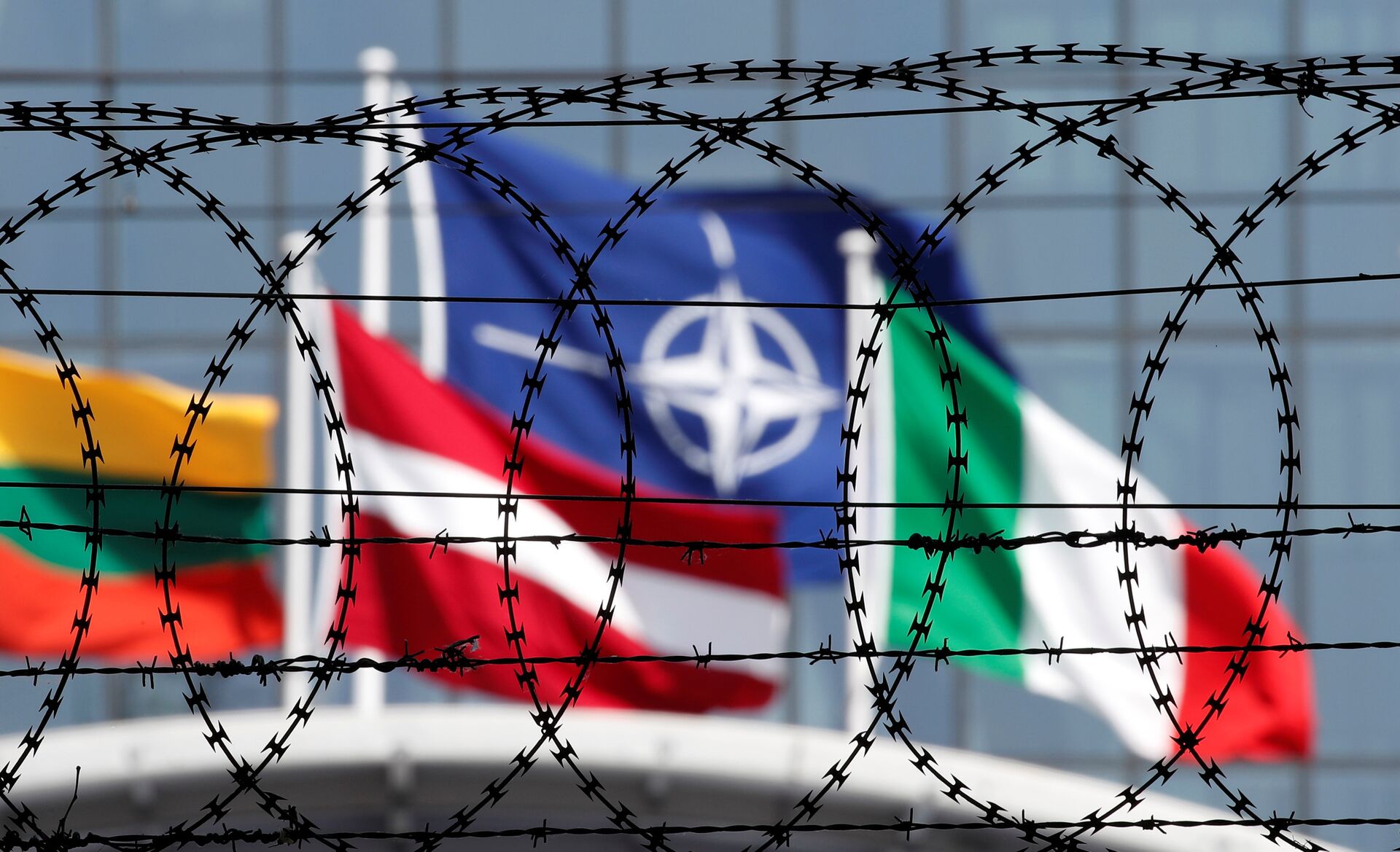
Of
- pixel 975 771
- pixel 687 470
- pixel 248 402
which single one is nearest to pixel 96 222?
pixel 248 402

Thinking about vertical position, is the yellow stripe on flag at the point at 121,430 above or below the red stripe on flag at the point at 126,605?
above

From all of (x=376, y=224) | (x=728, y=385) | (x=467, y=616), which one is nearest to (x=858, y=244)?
(x=728, y=385)

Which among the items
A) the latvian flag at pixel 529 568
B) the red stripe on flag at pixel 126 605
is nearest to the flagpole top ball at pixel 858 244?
the latvian flag at pixel 529 568

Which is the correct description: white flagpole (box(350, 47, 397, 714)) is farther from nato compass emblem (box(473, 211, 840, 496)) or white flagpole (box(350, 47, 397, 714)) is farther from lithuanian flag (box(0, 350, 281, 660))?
nato compass emblem (box(473, 211, 840, 496))

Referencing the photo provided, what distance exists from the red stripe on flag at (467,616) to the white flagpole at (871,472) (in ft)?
2.07

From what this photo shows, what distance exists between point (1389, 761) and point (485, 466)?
280 inches

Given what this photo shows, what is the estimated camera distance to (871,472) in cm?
995

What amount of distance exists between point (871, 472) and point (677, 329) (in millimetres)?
2151

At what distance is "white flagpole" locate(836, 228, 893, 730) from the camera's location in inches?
372

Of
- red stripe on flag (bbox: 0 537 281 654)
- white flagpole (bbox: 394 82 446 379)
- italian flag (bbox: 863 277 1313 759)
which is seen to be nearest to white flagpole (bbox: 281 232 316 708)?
red stripe on flag (bbox: 0 537 281 654)

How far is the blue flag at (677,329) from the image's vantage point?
33.6 feet

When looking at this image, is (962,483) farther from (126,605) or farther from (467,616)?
(126,605)

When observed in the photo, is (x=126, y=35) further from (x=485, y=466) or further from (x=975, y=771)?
(x=975, y=771)

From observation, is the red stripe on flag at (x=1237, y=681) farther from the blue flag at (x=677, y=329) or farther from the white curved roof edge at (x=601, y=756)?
the blue flag at (x=677, y=329)
